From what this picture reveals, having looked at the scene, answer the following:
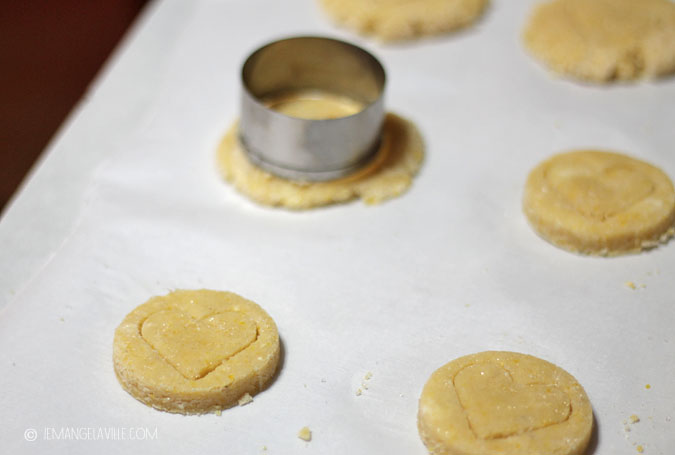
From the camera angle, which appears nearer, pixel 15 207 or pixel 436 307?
pixel 436 307

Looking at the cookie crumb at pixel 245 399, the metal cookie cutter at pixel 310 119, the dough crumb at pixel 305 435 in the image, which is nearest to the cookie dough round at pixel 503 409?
the dough crumb at pixel 305 435

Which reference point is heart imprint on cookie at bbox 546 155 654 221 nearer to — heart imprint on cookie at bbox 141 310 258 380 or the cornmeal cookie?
the cornmeal cookie

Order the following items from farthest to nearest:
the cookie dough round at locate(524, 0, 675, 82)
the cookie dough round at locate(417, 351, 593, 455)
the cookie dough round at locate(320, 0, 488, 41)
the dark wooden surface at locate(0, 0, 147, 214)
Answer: the dark wooden surface at locate(0, 0, 147, 214) < the cookie dough round at locate(320, 0, 488, 41) < the cookie dough round at locate(524, 0, 675, 82) < the cookie dough round at locate(417, 351, 593, 455)

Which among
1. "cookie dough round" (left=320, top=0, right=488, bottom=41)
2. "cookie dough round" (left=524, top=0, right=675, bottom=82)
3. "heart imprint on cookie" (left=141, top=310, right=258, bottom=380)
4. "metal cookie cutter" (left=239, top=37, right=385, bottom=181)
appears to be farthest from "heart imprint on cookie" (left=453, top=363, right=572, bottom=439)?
"cookie dough round" (left=320, top=0, right=488, bottom=41)

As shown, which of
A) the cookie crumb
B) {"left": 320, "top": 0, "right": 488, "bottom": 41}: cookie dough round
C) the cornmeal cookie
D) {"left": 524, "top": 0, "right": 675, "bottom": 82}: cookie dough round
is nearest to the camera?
the cookie crumb

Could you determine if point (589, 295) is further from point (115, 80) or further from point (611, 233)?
point (115, 80)

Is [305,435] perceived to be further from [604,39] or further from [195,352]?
[604,39]

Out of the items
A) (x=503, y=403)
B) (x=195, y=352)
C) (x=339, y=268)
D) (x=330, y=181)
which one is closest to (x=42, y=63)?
(x=330, y=181)

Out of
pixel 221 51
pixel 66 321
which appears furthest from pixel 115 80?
pixel 66 321
